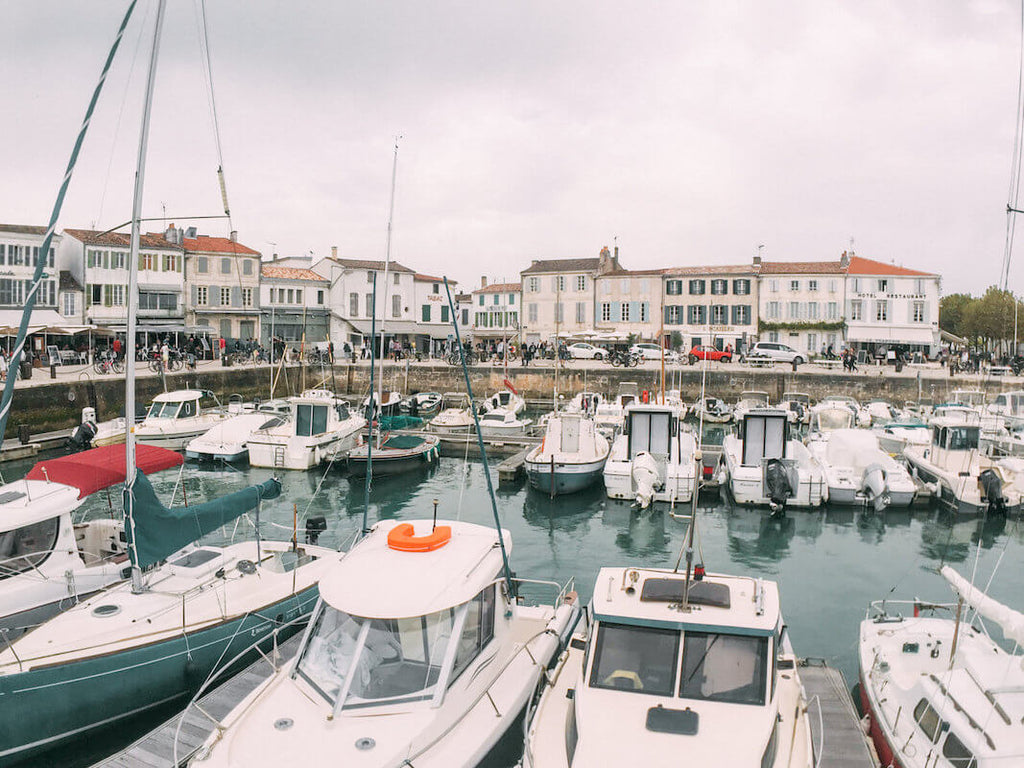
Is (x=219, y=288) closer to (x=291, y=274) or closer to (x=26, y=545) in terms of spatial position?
(x=291, y=274)

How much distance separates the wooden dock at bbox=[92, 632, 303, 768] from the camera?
7.68 metres

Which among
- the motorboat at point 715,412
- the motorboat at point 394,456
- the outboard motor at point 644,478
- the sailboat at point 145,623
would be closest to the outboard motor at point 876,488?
the outboard motor at point 644,478

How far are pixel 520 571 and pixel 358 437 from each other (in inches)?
586

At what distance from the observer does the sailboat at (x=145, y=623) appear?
8586 millimetres

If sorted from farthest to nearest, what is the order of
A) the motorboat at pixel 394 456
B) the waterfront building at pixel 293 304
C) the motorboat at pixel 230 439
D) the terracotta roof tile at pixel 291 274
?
the terracotta roof tile at pixel 291 274 → the waterfront building at pixel 293 304 → the motorboat at pixel 230 439 → the motorboat at pixel 394 456

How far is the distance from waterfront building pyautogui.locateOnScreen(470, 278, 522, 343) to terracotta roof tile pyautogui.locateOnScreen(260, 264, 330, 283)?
14.4 m

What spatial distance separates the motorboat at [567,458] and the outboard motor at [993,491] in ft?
34.8

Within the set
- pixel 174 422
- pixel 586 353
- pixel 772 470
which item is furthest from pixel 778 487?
pixel 586 353

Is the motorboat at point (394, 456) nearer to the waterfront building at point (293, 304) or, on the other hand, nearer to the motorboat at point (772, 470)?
the motorboat at point (772, 470)

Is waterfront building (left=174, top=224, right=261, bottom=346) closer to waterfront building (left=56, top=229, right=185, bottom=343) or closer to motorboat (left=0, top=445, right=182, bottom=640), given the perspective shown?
waterfront building (left=56, top=229, right=185, bottom=343)

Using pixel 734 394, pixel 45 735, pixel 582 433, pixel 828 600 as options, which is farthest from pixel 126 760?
pixel 734 394

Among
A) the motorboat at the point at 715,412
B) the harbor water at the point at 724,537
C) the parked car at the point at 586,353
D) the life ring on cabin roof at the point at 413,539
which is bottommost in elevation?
the harbor water at the point at 724,537

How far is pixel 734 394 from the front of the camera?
→ 1790 inches

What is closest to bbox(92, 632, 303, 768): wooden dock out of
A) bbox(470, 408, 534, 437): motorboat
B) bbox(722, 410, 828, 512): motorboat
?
bbox(722, 410, 828, 512): motorboat
